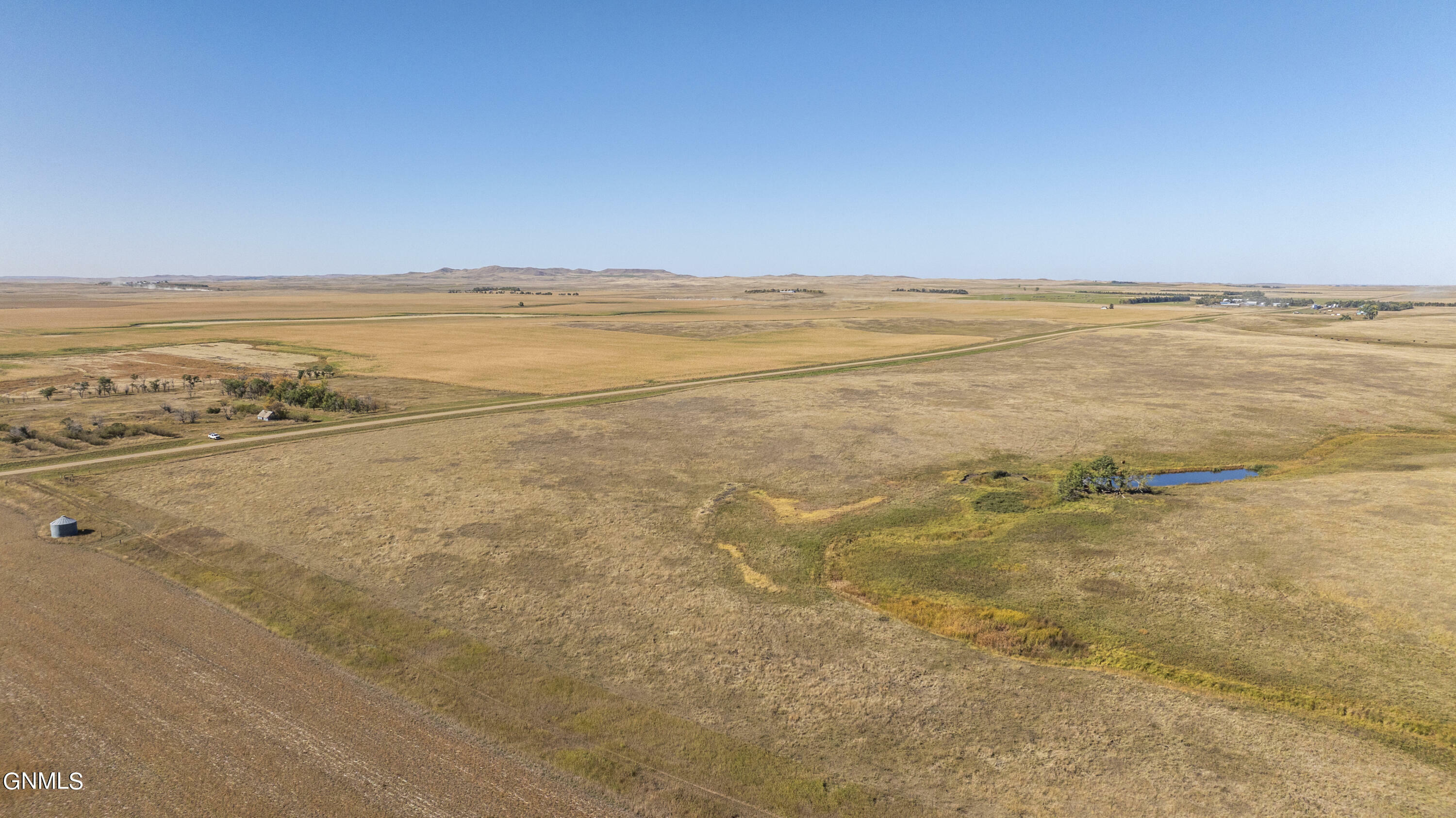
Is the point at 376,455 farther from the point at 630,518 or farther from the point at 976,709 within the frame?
the point at 976,709

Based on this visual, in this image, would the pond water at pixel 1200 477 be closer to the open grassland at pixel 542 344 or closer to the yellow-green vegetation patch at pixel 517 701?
the yellow-green vegetation patch at pixel 517 701

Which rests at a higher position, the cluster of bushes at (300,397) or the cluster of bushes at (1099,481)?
the cluster of bushes at (300,397)

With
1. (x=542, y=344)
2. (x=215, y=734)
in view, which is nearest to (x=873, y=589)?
(x=215, y=734)

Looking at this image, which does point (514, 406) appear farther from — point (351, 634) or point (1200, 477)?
point (1200, 477)

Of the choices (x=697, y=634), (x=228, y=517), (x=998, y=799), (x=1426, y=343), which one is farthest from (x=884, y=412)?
(x=1426, y=343)

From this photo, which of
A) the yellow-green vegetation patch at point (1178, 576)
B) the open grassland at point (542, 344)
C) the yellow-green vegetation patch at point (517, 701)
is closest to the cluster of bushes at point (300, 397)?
the open grassland at point (542, 344)
